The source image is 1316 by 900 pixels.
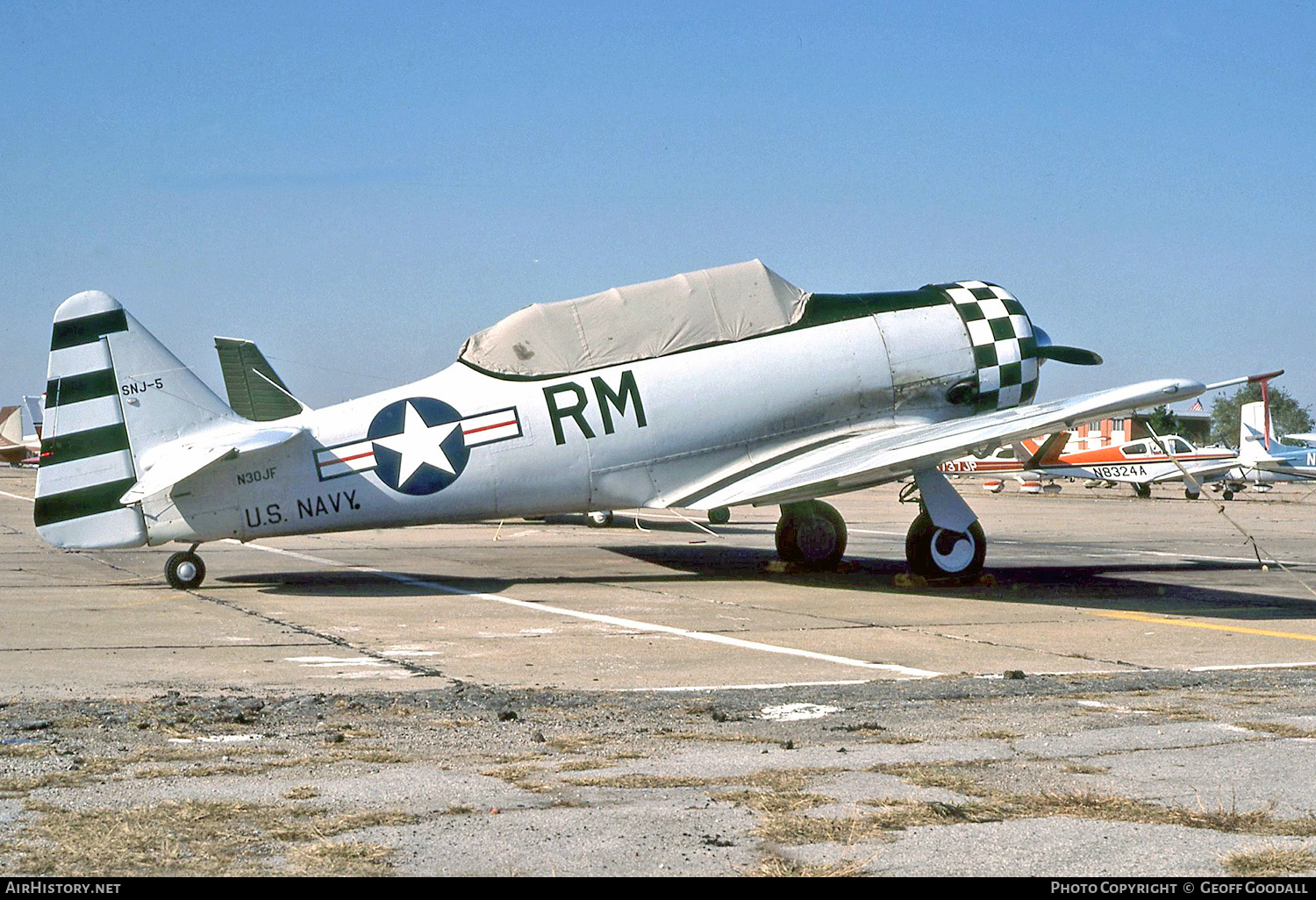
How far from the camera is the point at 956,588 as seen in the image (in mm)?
13797

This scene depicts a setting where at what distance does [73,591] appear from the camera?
42.6 feet

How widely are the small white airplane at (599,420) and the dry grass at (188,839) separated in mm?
8301

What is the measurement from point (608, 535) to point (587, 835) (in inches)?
717

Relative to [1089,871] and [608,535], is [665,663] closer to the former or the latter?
[1089,871]

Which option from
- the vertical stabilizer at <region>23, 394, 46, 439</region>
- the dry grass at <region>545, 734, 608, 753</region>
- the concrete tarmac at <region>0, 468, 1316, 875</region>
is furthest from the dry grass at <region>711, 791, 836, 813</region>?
the vertical stabilizer at <region>23, 394, 46, 439</region>

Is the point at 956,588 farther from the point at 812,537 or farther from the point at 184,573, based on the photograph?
the point at 184,573

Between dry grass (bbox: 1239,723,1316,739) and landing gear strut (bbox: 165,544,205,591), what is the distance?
401 inches

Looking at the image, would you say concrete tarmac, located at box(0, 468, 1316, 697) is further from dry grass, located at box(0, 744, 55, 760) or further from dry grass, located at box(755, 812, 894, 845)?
dry grass, located at box(755, 812, 894, 845)

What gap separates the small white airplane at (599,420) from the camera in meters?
12.4

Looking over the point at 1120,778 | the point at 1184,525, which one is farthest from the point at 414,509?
the point at 1184,525

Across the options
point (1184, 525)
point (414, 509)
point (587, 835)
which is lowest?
point (1184, 525)

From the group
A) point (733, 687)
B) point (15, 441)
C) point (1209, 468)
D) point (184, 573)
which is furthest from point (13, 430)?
point (733, 687)

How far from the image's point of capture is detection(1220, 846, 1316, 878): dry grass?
142 inches

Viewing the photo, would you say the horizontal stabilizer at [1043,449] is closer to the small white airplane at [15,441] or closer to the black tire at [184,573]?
the black tire at [184,573]
